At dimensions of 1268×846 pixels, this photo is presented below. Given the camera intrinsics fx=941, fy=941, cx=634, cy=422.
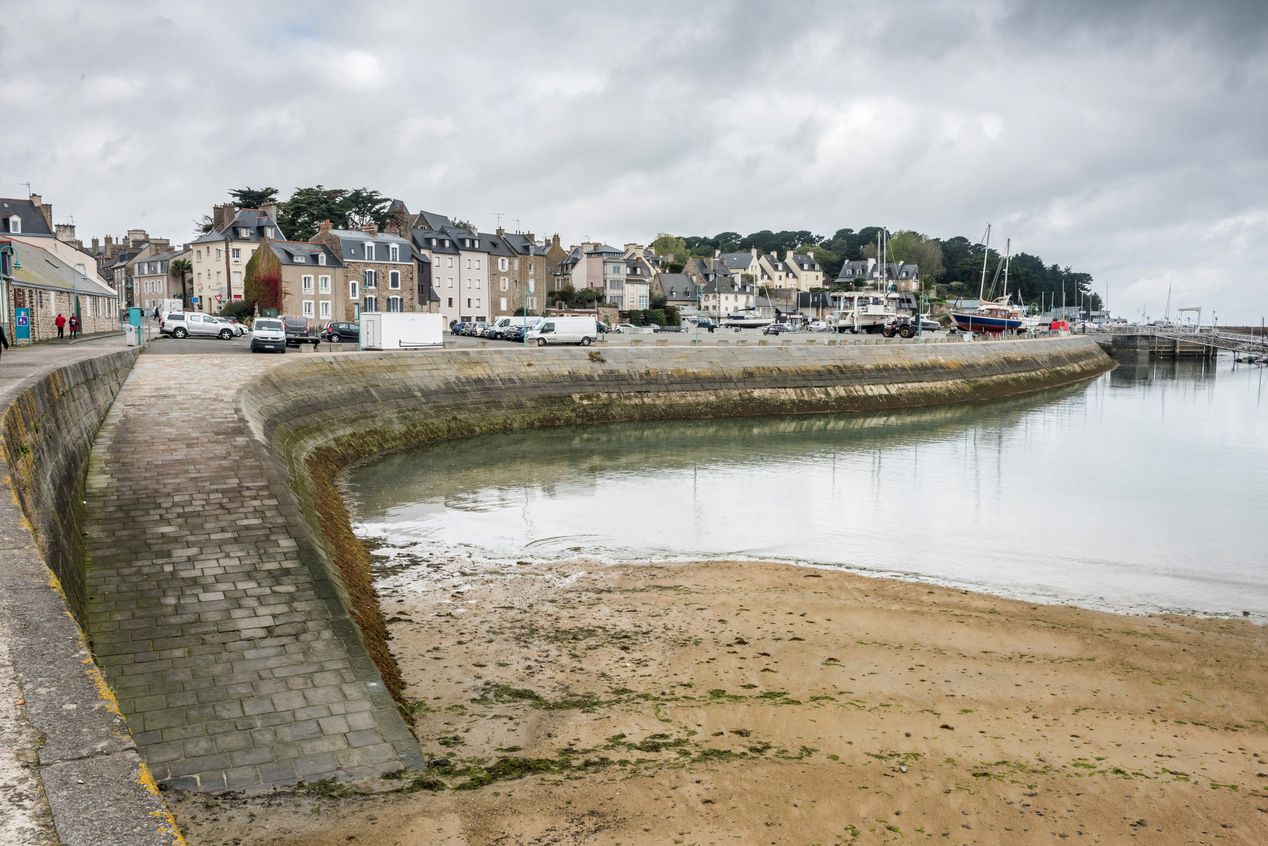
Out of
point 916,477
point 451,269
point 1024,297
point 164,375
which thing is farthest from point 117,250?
point 1024,297

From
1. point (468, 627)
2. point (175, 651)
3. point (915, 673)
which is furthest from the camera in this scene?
point (468, 627)

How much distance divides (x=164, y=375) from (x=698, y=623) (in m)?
17.3

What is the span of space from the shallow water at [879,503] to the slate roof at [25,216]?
45626 mm

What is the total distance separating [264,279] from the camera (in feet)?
232

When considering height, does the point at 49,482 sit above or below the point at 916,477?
above

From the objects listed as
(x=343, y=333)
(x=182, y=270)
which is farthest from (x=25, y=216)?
(x=182, y=270)

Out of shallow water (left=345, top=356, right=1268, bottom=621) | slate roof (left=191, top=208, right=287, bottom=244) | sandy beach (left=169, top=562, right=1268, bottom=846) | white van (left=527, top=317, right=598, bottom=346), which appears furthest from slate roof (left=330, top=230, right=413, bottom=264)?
sandy beach (left=169, top=562, right=1268, bottom=846)

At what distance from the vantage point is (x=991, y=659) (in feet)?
40.0

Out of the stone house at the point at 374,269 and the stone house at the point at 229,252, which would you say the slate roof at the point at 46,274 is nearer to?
the stone house at the point at 374,269

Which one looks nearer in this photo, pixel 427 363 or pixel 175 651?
pixel 175 651

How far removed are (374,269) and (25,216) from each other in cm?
2386

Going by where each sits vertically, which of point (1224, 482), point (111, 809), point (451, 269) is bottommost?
point (1224, 482)

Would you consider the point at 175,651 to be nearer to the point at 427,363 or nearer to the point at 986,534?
the point at 986,534

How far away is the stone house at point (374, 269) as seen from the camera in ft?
247
